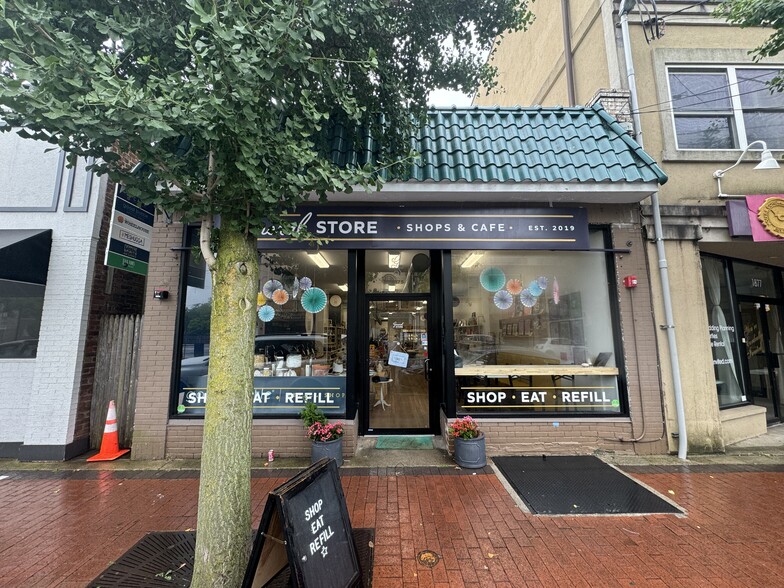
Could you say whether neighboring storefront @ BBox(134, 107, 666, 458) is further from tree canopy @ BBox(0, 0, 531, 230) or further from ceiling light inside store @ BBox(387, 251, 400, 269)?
tree canopy @ BBox(0, 0, 531, 230)

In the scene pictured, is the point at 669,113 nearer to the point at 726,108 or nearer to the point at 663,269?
the point at 726,108

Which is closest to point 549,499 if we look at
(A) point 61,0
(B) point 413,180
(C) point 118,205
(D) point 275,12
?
(B) point 413,180

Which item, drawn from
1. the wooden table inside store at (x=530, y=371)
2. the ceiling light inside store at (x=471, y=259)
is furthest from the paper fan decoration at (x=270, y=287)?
the wooden table inside store at (x=530, y=371)

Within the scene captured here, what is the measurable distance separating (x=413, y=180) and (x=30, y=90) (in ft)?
12.4

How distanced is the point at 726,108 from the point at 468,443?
23.6 ft

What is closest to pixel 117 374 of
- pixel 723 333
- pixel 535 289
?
pixel 535 289

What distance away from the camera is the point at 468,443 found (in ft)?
15.9

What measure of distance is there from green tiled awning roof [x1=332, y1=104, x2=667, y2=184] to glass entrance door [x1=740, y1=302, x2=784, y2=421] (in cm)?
500

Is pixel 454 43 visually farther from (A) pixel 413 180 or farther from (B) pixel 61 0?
(B) pixel 61 0

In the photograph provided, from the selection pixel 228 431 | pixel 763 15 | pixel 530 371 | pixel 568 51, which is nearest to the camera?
pixel 228 431

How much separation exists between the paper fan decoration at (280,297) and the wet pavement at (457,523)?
2406 mm

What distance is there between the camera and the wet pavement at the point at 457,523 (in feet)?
9.43

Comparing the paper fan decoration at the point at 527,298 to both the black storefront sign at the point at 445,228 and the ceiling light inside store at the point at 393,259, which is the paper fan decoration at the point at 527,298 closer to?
the black storefront sign at the point at 445,228

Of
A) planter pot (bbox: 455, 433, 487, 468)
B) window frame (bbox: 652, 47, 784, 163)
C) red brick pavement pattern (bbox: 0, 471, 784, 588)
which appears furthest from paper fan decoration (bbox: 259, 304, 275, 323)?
window frame (bbox: 652, 47, 784, 163)
